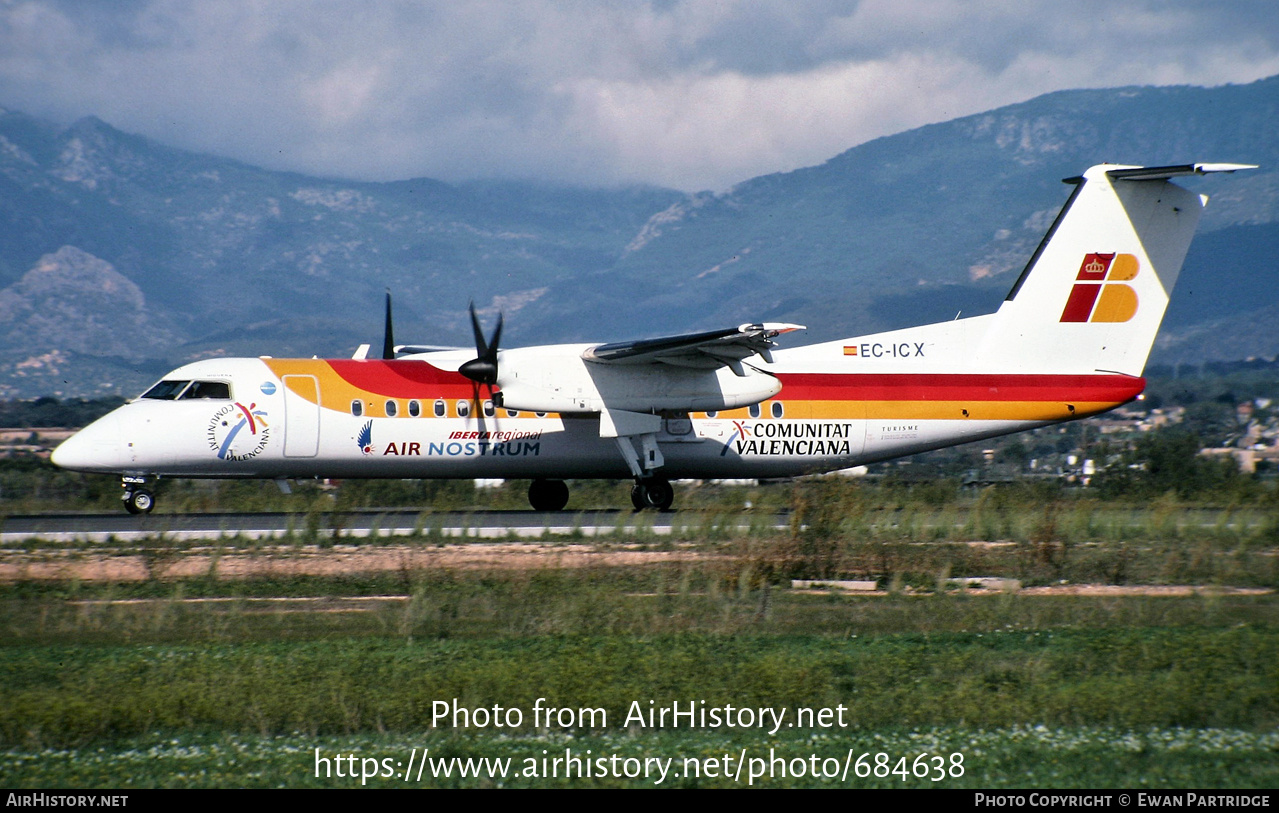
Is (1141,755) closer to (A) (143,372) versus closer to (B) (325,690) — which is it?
(B) (325,690)

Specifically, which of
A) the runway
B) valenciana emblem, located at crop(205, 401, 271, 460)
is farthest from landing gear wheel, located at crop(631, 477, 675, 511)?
valenciana emblem, located at crop(205, 401, 271, 460)

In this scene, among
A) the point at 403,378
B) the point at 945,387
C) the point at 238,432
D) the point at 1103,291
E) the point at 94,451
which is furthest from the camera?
the point at 1103,291

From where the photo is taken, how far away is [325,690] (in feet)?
26.6

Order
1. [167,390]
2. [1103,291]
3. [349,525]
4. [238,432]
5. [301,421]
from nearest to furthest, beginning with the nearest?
[349,525]
[238,432]
[167,390]
[301,421]
[1103,291]

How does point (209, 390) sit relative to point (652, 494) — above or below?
above

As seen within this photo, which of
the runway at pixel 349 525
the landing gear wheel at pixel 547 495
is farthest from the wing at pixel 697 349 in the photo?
the landing gear wheel at pixel 547 495

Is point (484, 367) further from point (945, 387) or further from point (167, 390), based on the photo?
point (945, 387)

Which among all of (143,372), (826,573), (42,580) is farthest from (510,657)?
(143,372)

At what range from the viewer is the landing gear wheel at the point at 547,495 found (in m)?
22.4

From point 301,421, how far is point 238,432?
1043 mm

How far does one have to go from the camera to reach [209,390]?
19516mm

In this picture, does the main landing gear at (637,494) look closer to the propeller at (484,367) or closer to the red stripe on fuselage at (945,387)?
the red stripe on fuselage at (945,387)

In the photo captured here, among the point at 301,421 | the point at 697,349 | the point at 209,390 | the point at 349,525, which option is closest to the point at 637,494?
the point at 697,349
